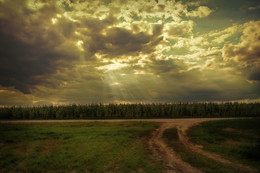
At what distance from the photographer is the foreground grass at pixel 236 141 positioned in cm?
1563

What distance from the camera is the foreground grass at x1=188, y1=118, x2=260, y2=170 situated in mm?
15631

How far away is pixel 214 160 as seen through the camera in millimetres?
14727

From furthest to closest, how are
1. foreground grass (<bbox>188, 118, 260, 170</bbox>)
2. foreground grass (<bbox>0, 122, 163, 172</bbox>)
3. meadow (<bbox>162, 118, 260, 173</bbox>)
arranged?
1. foreground grass (<bbox>188, 118, 260, 170</bbox>)
2. meadow (<bbox>162, 118, 260, 173</bbox>)
3. foreground grass (<bbox>0, 122, 163, 172</bbox>)

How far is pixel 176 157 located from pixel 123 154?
509 centimetres

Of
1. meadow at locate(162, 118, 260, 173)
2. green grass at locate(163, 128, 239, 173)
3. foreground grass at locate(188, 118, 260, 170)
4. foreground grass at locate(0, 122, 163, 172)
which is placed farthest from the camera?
foreground grass at locate(188, 118, 260, 170)

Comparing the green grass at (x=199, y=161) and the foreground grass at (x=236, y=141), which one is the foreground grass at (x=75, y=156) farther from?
the foreground grass at (x=236, y=141)

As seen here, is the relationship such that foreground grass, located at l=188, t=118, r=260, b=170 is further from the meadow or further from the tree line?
the tree line

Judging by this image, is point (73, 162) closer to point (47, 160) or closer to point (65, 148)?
point (47, 160)

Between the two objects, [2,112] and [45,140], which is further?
[2,112]

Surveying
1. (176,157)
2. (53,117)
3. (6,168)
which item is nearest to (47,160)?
(6,168)

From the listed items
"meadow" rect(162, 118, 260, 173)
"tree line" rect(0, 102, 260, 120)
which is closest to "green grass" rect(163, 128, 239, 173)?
"meadow" rect(162, 118, 260, 173)

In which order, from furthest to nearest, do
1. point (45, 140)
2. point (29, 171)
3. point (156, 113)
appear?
1. point (156, 113)
2. point (45, 140)
3. point (29, 171)

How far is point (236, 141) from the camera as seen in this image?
22047 millimetres

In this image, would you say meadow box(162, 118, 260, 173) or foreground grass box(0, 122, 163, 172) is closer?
foreground grass box(0, 122, 163, 172)
